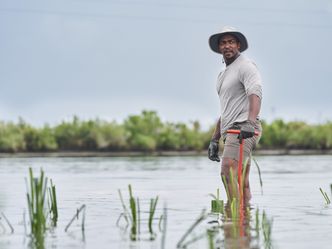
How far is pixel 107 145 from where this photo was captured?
181 feet

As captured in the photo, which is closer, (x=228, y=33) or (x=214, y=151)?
(x=228, y=33)

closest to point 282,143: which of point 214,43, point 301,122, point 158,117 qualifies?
point 301,122

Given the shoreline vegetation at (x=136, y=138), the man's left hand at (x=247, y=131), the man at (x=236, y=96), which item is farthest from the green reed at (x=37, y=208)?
the shoreline vegetation at (x=136, y=138)

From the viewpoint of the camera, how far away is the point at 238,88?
10125 mm

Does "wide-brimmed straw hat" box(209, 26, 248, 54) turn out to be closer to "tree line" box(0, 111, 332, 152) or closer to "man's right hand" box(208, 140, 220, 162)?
"man's right hand" box(208, 140, 220, 162)

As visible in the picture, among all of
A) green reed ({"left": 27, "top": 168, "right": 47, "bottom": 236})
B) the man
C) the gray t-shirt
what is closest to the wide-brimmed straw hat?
the man

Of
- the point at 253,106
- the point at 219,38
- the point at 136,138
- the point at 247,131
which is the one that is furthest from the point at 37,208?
the point at 136,138

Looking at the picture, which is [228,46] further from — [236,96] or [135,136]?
[135,136]

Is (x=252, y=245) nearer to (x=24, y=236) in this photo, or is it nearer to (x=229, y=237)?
(x=229, y=237)

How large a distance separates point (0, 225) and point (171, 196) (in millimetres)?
5027

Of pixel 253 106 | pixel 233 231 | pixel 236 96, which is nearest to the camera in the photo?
pixel 233 231

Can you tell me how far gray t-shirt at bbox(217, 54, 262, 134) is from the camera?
9.95 meters

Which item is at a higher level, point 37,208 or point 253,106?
point 253,106

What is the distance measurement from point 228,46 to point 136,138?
4540cm
